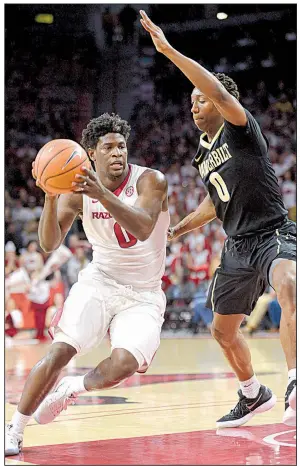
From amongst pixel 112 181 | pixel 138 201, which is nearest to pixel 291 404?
pixel 138 201

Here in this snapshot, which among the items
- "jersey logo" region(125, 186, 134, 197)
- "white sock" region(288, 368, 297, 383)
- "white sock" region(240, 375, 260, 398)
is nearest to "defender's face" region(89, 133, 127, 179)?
"jersey logo" region(125, 186, 134, 197)

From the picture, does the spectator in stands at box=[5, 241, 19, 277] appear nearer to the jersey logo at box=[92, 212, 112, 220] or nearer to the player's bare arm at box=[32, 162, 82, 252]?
the player's bare arm at box=[32, 162, 82, 252]

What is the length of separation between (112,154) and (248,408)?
2.04 meters

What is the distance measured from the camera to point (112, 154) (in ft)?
15.8

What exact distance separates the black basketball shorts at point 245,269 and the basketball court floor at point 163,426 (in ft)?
2.83

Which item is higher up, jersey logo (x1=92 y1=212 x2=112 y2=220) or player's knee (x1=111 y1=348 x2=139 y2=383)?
jersey logo (x1=92 y1=212 x2=112 y2=220)

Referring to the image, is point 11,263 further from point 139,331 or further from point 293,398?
point 293,398

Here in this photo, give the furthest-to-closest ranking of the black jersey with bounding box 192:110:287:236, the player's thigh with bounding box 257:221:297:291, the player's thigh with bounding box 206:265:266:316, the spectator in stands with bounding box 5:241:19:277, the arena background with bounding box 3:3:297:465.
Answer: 1. the spectator in stands with bounding box 5:241:19:277
2. the arena background with bounding box 3:3:297:465
3. the player's thigh with bounding box 206:265:266:316
4. the black jersey with bounding box 192:110:287:236
5. the player's thigh with bounding box 257:221:297:291

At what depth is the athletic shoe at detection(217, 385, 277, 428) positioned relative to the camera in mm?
5348

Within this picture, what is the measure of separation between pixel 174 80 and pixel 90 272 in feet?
48.2

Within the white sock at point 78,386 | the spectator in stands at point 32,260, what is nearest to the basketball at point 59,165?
the white sock at point 78,386

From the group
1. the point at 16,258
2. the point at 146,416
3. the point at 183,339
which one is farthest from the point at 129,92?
the point at 146,416

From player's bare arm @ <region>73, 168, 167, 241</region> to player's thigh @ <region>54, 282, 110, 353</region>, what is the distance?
0.62 meters

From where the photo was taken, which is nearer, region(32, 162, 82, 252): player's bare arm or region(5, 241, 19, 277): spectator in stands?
region(32, 162, 82, 252): player's bare arm
